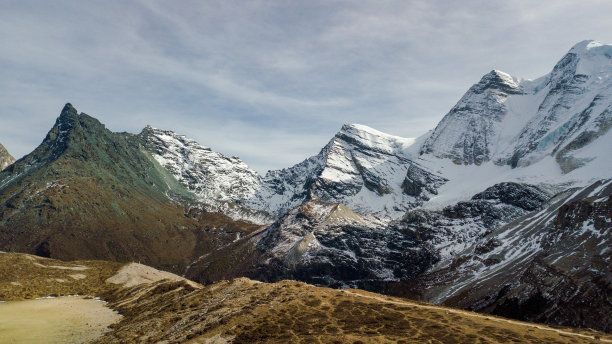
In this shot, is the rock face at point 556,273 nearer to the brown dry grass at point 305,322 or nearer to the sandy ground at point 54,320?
the brown dry grass at point 305,322

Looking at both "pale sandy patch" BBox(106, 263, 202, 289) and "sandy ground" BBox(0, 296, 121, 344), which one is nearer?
"sandy ground" BBox(0, 296, 121, 344)

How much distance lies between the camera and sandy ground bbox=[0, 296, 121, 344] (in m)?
56.6

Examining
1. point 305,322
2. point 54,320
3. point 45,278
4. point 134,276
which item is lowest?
point 134,276

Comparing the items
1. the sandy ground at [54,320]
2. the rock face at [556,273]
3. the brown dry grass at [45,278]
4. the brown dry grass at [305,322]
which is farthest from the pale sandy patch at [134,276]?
the rock face at [556,273]

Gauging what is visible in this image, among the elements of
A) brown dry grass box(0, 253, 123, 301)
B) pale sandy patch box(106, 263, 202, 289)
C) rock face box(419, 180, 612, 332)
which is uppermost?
brown dry grass box(0, 253, 123, 301)

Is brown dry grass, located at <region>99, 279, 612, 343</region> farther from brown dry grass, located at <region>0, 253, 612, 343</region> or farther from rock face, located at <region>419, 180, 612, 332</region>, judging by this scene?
rock face, located at <region>419, 180, 612, 332</region>

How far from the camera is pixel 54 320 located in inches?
2657

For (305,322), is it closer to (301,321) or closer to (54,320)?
(301,321)

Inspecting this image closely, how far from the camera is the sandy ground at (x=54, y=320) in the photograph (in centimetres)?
5659

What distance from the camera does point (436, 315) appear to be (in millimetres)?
45625

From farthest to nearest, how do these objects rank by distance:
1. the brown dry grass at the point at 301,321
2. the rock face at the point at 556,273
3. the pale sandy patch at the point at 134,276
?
the pale sandy patch at the point at 134,276 → the rock face at the point at 556,273 → the brown dry grass at the point at 301,321

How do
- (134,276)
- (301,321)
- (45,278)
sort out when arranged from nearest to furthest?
(301,321) → (45,278) → (134,276)

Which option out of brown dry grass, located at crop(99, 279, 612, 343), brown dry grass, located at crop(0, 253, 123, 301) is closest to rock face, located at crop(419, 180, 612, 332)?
brown dry grass, located at crop(99, 279, 612, 343)

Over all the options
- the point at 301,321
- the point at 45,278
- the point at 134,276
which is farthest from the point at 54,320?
the point at 134,276
